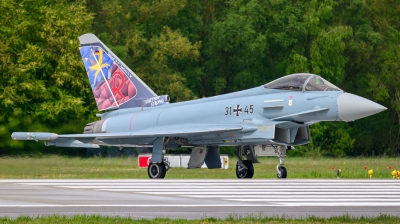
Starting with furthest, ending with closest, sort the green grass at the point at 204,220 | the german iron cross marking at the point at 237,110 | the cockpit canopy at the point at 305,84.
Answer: the german iron cross marking at the point at 237,110 < the cockpit canopy at the point at 305,84 < the green grass at the point at 204,220

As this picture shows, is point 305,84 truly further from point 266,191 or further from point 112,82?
point 112,82

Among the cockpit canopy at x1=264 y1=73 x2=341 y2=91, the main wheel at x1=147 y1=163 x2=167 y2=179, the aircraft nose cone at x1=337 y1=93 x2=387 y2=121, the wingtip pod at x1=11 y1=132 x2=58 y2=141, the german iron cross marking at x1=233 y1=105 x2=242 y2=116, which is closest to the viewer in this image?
the aircraft nose cone at x1=337 y1=93 x2=387 y2=121

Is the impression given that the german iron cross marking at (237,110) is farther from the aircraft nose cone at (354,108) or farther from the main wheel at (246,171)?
the aircraft nose cone at (354,108)

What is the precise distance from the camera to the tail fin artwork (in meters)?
22.4

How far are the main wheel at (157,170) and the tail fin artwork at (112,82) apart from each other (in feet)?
8.21

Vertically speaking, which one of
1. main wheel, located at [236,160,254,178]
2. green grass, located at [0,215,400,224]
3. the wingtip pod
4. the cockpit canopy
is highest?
the cockpit canopy

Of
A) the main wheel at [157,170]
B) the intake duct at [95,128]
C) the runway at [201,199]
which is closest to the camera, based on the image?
the runway at [201,199]

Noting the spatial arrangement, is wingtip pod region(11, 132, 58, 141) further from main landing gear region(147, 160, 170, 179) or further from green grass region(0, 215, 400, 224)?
green grass region(0, 215, 400, 224)

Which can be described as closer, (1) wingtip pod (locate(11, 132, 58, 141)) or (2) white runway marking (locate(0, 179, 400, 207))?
(2) white runway marking (locate(0, 179, 400, 207))

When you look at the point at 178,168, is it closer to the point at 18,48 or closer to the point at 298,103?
the point at 298,103

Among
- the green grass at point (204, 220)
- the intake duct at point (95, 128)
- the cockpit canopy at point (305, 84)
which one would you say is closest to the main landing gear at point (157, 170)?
the intake duct at point (95, 128)

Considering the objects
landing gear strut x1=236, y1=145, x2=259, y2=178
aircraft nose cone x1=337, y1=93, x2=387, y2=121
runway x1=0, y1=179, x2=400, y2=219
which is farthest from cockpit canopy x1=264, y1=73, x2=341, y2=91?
runway x1=0, y1=179, x2=400, y2=219

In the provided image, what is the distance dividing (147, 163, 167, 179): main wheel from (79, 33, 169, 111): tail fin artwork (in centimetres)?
250

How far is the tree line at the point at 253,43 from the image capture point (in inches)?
1686
